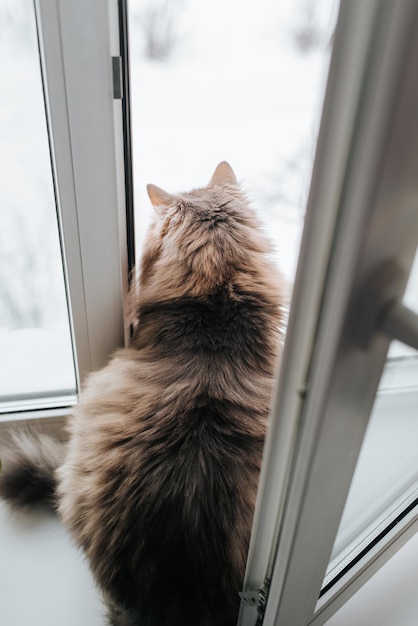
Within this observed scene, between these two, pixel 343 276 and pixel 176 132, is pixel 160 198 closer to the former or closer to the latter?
pixel 176 132

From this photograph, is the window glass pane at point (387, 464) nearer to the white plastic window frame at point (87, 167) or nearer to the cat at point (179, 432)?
the cat at point (179, 432)

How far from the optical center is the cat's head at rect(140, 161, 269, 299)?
867mm

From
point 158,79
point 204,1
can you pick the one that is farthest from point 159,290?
point 204,1

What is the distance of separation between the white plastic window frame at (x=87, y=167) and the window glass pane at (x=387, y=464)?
0.62 m

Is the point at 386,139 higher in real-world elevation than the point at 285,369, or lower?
higher

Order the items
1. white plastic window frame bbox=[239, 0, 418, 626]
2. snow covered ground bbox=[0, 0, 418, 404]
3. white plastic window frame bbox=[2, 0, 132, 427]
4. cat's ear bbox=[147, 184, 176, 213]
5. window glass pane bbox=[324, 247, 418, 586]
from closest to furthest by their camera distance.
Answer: white plastic window frame bbox=[239, 0, 418, 626]
window glass pane bbox=[324, 247, 418, 586]
white plastic window frame bbox=[2, 0, 132, 427]
snow covered ground bbox=[0, 0, 418, 404]
cat's ear bbox=[147, 184, 176, 213]

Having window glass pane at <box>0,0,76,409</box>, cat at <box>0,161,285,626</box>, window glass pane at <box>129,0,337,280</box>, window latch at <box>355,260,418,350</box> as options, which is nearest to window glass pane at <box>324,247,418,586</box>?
window latch at <box>355,260,418,350</box>

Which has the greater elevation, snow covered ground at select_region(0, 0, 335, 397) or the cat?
snow covered ground at select_region(0, 0, 335, 397)

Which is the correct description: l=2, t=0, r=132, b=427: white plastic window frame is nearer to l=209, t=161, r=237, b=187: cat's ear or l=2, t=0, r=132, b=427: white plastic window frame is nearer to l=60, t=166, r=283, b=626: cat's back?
l=60, t=166, r=283, b=626: cat's back

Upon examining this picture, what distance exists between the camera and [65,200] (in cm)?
84

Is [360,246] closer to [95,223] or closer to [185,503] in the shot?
[185,503]

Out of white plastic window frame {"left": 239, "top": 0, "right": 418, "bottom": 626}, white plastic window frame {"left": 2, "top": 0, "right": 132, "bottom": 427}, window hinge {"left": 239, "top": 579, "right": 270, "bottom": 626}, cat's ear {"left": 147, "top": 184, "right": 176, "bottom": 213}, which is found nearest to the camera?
white plastic window frame {"left": 239, "top": 0, "right": 418, "bottom": 626}

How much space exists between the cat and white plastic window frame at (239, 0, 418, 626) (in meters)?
0.17

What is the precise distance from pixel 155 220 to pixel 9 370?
48 centimetres
